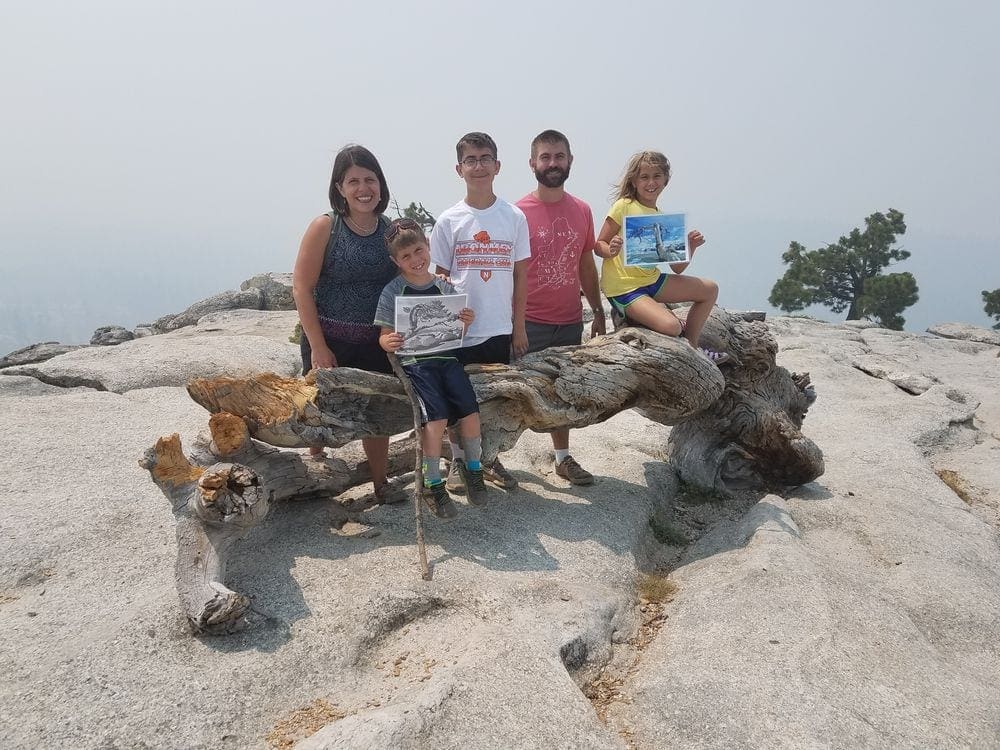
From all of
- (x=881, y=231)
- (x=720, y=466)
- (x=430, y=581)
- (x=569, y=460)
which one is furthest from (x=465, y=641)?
(x=881, y=231)

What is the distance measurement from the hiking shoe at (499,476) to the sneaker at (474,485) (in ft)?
2.46

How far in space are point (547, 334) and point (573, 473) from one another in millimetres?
1770

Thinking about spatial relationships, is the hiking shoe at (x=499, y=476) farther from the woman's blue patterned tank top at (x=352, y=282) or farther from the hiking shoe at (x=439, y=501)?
the woman's blue patterned tank top at (x=352, y=282)

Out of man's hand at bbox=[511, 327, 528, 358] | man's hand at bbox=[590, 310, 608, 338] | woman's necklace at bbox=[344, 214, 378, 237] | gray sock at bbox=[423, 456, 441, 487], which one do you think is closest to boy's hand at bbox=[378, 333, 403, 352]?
woman's necklace at bbox=[344, 214, 378, 237]

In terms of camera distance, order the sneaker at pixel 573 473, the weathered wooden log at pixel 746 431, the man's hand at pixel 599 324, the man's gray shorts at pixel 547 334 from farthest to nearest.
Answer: the weathered wooden log at pixel 746 431, the sneaker at pixel 573 473, the man's hand at pixel 599 324, the man's gray shorts at pixel 547 334

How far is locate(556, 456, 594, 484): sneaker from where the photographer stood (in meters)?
7.67

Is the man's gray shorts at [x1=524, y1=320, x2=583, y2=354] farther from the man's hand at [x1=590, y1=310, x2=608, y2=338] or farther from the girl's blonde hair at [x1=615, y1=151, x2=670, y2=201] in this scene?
the girl's blonde hair at [x1=615, y1=151, x2=670, y2=201]

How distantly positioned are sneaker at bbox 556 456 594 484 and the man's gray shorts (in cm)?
151

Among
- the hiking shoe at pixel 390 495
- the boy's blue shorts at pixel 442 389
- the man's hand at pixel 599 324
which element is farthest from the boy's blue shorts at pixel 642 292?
the hiking shoe at pixel 390 495

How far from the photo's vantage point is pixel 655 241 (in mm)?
6352

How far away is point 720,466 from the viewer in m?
8.56

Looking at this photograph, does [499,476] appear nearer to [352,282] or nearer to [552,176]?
[352,282]

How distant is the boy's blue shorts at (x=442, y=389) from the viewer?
5.88 m

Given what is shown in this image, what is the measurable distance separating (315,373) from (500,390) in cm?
184
